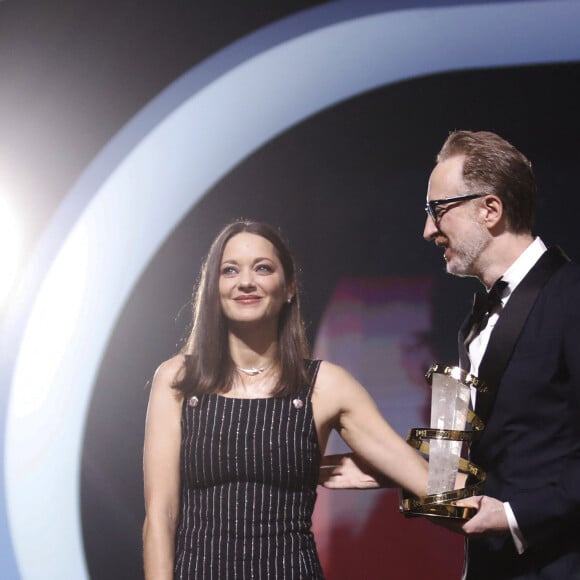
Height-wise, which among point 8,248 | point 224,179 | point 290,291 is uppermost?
point 224,179

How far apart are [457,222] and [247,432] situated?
0.80 meters

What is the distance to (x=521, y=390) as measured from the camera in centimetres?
173

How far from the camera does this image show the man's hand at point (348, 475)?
7.22 feet

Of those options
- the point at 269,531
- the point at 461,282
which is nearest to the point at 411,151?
the point at 461,282

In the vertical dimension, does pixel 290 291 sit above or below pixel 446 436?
above

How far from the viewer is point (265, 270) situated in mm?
2211

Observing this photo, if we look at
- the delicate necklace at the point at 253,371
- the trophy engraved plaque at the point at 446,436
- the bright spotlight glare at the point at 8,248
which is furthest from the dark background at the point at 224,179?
the trophy engraved plaque at the point at 446,436

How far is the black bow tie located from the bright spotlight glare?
5.87 ft

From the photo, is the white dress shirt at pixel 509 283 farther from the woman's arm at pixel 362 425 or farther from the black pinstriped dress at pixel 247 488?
the black pinstriped dress at pixel 247 488

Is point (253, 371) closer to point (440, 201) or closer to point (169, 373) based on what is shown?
point (169, 373)

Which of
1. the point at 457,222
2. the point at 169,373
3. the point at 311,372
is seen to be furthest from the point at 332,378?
the point at 457,222

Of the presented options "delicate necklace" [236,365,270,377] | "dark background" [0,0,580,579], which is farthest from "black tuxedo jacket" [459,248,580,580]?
"dark background" [0,0,580,579]

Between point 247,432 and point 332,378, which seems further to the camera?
point 332,378

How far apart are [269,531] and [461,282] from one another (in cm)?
124
